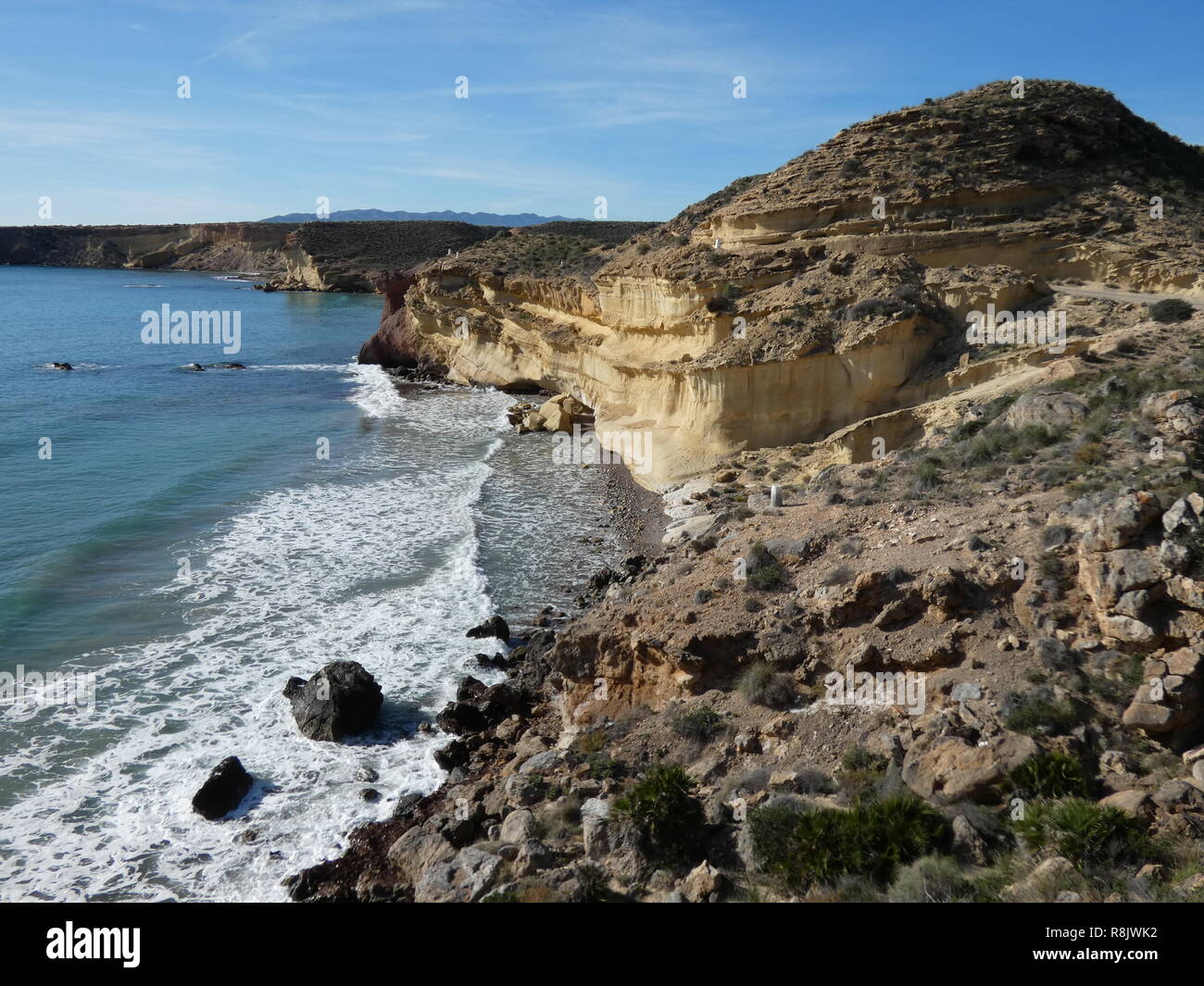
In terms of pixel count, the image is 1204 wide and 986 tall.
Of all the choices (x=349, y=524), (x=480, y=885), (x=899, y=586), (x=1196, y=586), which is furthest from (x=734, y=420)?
(x=480, y=885)

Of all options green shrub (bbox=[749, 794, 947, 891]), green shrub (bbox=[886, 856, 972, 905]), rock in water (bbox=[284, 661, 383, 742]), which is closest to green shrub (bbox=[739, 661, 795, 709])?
green shrub (bbox=[749, 794, 947, 891])

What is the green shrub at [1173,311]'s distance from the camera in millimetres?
19172

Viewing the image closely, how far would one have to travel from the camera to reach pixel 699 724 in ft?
36.9

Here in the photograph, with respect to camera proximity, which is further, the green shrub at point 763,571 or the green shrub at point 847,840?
the green shrub at point 763,571

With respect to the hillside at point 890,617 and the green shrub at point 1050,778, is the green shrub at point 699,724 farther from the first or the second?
the green shrub at point 1050,778

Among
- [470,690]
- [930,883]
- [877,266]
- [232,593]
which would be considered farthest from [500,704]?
[877,266]

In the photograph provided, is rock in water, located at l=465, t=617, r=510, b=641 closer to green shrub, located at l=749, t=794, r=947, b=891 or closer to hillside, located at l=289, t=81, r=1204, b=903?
hillside, located at l=289, t=81, r=1204, b=903

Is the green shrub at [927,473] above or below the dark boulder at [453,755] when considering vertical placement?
above

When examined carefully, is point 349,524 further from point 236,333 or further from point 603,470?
point 236,333

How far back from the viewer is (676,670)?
12273 millimetres

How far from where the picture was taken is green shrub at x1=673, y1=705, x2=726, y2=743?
438 inches

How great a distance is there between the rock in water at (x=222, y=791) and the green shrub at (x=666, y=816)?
659 centimetres

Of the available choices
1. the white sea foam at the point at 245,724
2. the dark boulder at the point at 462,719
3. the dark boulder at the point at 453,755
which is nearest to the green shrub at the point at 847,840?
the dark boulder at the point at 453,755

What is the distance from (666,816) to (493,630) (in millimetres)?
9093
